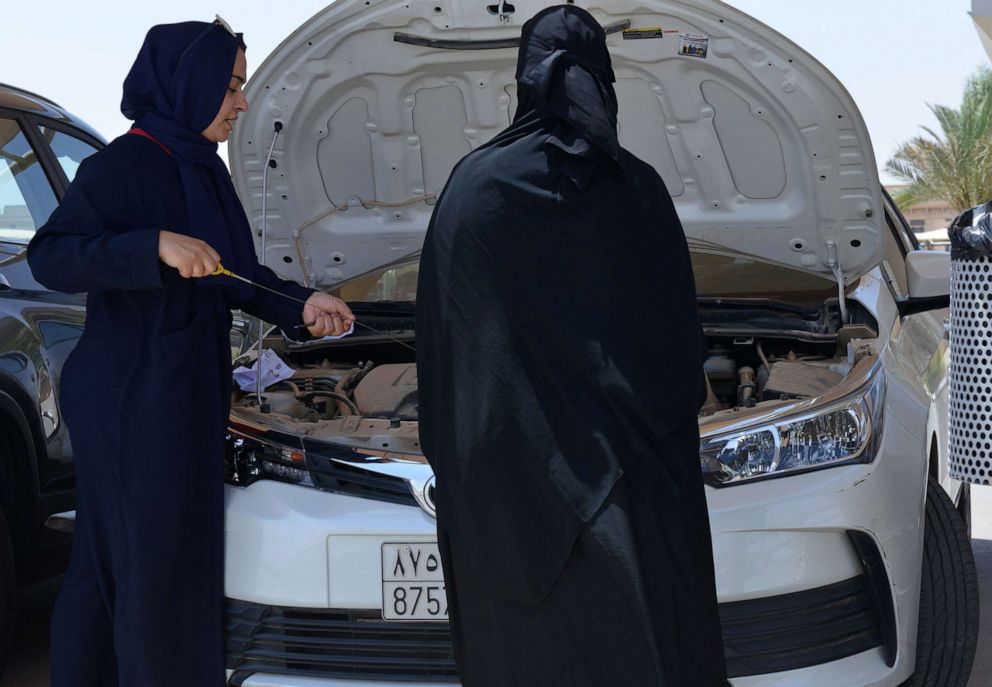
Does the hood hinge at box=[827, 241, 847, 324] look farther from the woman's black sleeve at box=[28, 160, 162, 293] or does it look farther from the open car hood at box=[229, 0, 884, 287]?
the woman's black sleeve at box=[28, 160, 162, 293]

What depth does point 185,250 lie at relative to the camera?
267 cm

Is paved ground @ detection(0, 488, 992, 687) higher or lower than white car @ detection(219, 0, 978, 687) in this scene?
lower

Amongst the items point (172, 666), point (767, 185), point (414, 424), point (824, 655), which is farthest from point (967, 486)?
point (172, 666)

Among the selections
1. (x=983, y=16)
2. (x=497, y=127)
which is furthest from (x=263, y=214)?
(x=983, y=16)

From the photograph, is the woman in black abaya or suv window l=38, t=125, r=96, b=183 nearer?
the woman in black abaya

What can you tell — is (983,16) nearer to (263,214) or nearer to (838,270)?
(838,270)

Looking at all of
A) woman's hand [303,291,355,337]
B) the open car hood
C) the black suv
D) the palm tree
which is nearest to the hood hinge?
the open car hood

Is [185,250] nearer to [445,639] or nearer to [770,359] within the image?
[445,639]

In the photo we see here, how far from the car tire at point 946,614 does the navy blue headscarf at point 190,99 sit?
6.10ft

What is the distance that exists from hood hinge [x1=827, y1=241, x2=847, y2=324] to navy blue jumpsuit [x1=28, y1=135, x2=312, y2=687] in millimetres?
1888

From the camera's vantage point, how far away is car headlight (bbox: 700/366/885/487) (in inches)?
111

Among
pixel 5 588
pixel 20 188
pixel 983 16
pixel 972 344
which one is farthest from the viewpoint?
pixel 983 16

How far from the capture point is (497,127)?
380 centimetres

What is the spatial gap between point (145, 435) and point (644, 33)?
1716 mm
